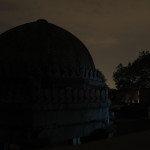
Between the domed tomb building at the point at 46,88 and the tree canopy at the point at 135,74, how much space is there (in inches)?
1064

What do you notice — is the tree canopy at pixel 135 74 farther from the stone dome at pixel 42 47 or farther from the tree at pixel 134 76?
the stone dome at pixel 42 47

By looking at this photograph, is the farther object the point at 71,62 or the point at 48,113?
the point at 71,62

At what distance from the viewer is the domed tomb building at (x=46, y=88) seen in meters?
6.80

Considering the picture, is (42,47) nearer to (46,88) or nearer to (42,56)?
(42,56)

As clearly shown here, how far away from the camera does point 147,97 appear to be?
33.9m

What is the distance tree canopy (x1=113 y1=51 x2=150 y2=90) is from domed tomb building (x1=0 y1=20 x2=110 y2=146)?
88.7 ft

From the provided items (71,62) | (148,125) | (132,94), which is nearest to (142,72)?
(132,94)

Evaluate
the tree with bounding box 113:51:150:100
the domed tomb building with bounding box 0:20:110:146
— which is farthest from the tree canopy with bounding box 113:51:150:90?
the domed tomb building with bounding box 0:20:110:146

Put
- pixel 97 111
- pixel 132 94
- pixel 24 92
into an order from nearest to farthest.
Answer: pixel 24 92 < pixel 97 111 < pixel 132 94

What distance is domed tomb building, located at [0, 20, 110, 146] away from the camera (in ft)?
22.3

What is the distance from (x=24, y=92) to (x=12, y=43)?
2.06 metres

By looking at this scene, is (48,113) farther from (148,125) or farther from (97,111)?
(148,125)

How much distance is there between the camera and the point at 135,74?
119 ft

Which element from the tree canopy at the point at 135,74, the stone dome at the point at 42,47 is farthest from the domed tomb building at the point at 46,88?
the tree canopy at the point at 135,74
